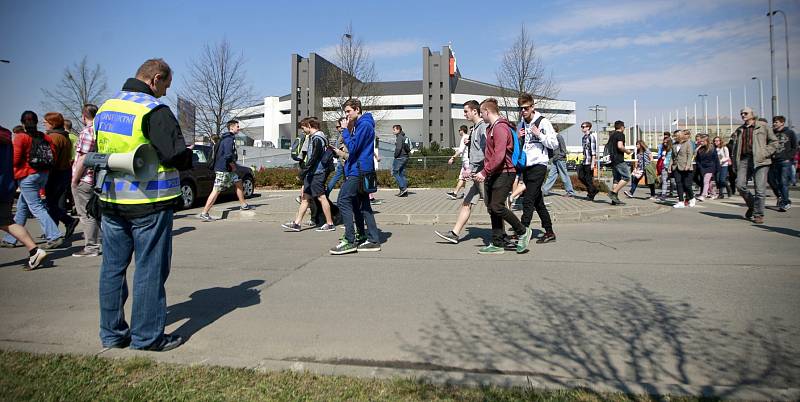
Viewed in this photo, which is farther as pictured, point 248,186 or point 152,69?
point 248,186

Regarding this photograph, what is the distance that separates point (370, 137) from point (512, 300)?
314 centimetres

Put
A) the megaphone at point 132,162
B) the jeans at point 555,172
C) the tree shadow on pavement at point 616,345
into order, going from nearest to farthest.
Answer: the tree shadow on pavement at point 616,345 < the megaphone at point 132,162 < the jeans at point 555,172

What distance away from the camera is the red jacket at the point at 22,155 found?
6.83 m

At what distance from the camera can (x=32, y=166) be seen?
7043mm

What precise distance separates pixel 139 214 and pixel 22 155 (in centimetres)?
482

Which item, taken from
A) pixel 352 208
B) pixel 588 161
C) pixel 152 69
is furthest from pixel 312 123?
pixel 588 161

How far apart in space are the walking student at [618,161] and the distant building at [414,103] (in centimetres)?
5206

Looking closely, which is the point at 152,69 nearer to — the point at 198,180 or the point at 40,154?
the point at 40,154

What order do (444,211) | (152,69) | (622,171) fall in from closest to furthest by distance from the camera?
1. (152,69)
2. (444,211)
3. (622,171)

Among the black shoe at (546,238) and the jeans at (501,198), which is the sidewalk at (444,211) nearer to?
the black shoe at (546,238)

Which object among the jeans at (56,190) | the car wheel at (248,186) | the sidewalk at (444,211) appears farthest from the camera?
the car wheel at (248,186)

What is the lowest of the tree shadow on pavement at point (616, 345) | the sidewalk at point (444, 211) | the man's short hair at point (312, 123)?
the tree shadow on pavement at point (616, 345)

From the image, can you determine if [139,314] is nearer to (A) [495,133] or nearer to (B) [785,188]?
(A) [495,133]

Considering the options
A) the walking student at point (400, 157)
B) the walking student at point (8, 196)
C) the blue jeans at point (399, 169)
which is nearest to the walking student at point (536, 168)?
the walking student at point (8, 196)
